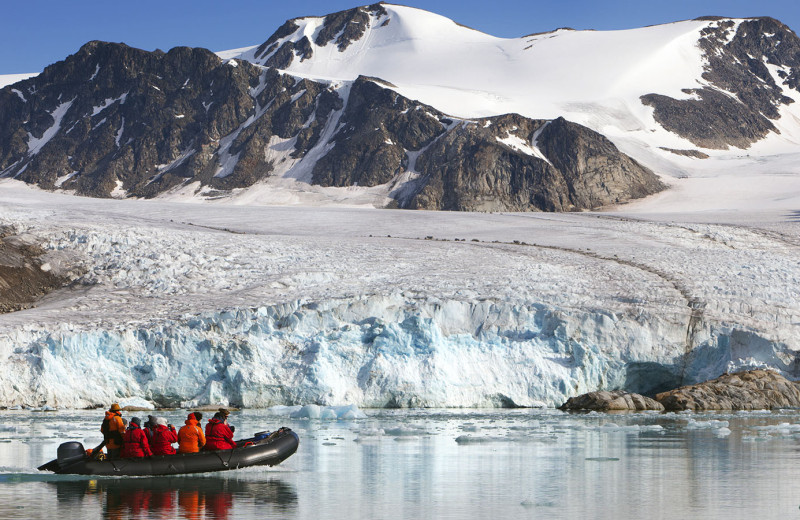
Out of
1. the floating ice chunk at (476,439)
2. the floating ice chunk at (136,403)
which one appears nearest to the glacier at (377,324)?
the floating ice chunk at (136,403)

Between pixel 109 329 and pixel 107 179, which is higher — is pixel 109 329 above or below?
below

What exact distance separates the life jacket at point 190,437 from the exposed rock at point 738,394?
16.3 meters

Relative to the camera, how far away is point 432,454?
17.9 metres

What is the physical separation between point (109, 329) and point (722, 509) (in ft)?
64.3

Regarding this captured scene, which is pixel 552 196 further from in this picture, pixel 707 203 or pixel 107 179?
pixel 107 179

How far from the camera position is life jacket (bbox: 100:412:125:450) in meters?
15.3

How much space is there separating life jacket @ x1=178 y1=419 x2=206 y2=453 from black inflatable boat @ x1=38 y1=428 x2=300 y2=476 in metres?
0.18

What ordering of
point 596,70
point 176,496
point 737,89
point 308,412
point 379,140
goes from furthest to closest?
point 596,70 < point 737,89 < point 379,140 < point 308,412 < point 176,496

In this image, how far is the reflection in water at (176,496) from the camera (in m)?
12.0

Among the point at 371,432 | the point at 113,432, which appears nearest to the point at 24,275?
the point at 371,432

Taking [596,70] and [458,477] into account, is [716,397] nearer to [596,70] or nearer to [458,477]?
[458,477]

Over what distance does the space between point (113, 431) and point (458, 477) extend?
17.8ft

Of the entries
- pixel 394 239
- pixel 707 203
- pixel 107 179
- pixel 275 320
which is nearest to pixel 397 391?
pixel 275 320

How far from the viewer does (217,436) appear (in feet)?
51.0
